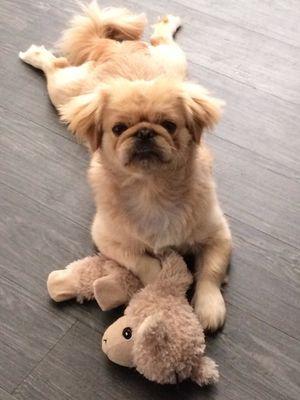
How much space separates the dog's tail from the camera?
205 centimetres

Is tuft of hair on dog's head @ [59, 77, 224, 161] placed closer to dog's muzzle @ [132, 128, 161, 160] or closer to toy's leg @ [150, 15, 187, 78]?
dog's muzzle @ [132, 128, 161, 160]

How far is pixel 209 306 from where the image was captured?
1477 mm

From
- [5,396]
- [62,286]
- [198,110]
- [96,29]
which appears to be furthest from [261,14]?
[5,396]

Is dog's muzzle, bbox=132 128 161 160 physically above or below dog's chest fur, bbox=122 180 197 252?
above

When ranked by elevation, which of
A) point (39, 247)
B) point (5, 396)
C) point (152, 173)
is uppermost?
point (152, 173)

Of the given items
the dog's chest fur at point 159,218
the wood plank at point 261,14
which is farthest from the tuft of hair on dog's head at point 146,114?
the wood plank at point 261,14

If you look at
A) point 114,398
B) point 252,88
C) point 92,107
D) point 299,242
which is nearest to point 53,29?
point 252,88

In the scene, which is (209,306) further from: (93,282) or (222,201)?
(222,201)

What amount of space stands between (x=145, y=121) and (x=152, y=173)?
0.46 ft

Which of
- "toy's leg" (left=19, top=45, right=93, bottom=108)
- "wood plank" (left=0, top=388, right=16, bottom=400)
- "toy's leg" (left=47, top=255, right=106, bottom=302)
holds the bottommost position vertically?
"wood plank" (left=0, top=388, right=16, bottom=400)

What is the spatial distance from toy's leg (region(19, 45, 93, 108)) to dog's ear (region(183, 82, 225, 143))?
1.94ft

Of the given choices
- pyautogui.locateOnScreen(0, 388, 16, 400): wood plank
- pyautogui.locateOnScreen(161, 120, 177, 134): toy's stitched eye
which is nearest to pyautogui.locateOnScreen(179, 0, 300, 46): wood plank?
pyautogui.locateOnScreen(161, 120, 177, 134): toy's stitched eye

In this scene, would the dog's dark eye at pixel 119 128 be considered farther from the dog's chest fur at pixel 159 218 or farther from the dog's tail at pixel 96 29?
the dog's tail at pixel 96 29

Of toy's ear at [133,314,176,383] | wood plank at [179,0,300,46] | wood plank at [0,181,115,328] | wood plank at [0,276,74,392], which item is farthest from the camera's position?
wood plank at [179,0,300,46]
